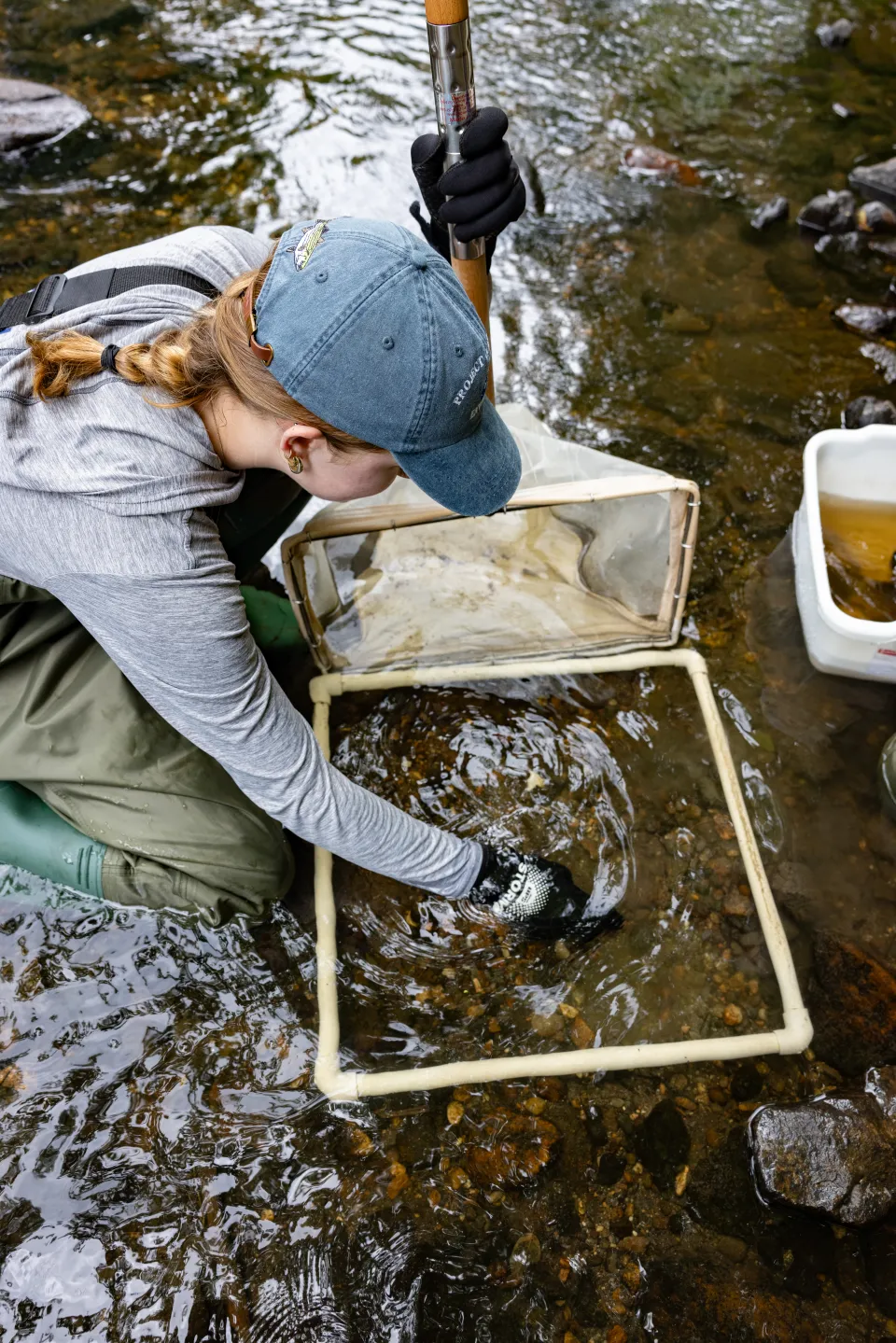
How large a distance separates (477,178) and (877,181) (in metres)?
3.13

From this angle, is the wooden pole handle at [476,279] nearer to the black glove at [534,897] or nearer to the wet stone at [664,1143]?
the black glove at [534,897]

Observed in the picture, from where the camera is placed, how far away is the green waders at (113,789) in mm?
1967

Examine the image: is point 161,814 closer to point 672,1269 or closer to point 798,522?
point 672,1269

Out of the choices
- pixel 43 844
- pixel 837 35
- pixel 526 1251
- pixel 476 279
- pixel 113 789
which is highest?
pixel 476 279

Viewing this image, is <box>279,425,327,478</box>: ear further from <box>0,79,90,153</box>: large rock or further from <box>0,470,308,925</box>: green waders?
<box>0,79,90,153</box>: large rock

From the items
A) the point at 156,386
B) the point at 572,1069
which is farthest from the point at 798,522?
the point at 156,386

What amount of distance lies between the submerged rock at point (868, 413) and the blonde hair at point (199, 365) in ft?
7.48

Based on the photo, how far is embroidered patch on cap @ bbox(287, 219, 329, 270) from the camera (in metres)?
1.41

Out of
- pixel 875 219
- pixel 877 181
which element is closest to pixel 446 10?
pixel 875 219

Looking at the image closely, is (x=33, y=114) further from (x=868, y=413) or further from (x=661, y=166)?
(x=868, y=413)

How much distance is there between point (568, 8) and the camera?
16.5ft

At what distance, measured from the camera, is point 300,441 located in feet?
→ 4.96

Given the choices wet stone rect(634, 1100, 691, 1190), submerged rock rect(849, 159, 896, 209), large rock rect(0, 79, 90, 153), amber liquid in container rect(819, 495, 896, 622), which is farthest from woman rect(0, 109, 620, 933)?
large rock rect(0, 79, 90, 153)

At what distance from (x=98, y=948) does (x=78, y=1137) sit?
16.3 inches
